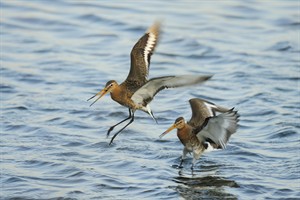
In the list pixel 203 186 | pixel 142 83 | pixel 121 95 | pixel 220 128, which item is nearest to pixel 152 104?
pixel 142 83

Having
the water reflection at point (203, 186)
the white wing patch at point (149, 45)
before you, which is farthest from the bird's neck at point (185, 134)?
the white wing patch at point (149, 45)

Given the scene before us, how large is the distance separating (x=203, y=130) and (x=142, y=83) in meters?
1.19

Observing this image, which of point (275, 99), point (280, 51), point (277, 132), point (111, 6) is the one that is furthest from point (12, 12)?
point (277, 132)

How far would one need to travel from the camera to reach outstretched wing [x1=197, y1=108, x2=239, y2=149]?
31.8 ft

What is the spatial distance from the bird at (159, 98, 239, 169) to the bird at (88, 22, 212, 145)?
17.3 inches

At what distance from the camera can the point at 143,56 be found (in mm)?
11172

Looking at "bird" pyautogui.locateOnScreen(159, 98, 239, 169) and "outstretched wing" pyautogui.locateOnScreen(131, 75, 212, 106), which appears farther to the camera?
"bird" pyautogui.locateOnScreen(159, 98, 239, 169)

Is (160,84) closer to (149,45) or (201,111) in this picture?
(201,111)

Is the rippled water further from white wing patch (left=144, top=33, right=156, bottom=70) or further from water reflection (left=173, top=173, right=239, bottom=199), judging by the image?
white wing patch (left=144, top=33, right=156, bottom=70)

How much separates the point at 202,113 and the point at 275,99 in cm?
292

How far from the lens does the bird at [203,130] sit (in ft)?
32.3

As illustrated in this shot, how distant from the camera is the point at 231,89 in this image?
46.1 feet

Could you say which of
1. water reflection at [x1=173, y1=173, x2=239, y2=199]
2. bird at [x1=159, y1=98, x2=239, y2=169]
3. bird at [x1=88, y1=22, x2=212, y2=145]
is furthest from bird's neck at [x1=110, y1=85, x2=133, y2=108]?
water reflection at [x1=173, y1=173, x2=239, y2=199]

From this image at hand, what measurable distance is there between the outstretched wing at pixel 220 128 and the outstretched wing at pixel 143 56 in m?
1.24
